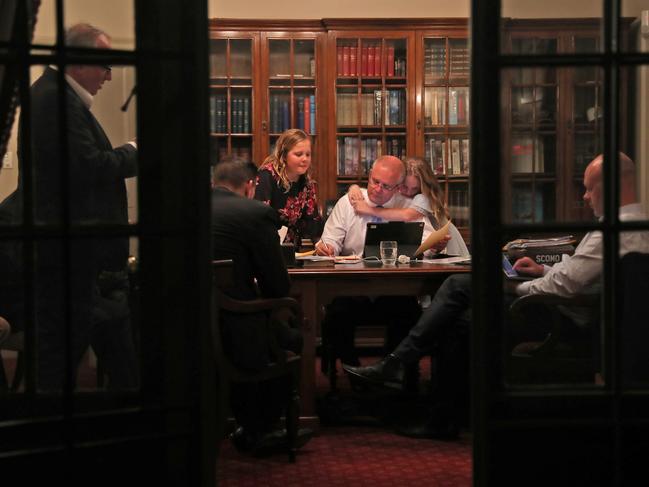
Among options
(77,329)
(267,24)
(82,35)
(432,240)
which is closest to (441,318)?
(432,240)

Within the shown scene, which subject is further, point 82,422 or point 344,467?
point 344,467

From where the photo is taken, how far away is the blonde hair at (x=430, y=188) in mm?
5648

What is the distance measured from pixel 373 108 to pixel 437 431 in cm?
350

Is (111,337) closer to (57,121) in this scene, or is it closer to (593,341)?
(57,121)

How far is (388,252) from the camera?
474cm

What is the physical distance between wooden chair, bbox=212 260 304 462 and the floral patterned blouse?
177 centimetres

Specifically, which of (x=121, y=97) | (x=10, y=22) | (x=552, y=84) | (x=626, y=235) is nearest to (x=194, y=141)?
(x=121, y=97)

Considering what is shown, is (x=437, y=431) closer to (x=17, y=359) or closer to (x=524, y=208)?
(x=524, y=208)

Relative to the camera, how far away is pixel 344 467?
12.6 ft

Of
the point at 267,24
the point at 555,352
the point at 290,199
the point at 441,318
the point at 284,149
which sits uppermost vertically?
the point at 267,24

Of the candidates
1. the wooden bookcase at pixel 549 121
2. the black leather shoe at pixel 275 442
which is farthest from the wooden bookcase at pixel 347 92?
the wooden bookcase at pixel 549 121

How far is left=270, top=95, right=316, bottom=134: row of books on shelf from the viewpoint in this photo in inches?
285

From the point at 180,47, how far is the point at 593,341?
4.23 feet

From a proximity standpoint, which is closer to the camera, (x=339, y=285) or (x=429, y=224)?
(x=339, y=285)
